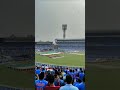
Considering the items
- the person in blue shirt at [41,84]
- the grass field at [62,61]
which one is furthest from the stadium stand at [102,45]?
Answer: the person in blue shirt at [41,84]

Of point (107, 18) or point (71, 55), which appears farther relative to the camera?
point (71, 55)

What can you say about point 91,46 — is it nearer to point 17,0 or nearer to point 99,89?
point 99,89

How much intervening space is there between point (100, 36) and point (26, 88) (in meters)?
1.04

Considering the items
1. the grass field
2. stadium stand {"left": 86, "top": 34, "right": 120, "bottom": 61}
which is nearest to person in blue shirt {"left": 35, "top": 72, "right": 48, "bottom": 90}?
the grass field

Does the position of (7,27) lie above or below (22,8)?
below

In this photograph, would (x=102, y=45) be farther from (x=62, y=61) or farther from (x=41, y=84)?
(x=62, y=61)

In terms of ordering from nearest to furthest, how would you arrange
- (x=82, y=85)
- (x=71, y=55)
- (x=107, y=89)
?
1. (x=107, y=89)
2. (x=82, y=85)
3. (x=71, y=55)

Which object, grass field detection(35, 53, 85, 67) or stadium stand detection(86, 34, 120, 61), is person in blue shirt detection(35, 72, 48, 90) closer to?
grass field detection(35, 53, 85, 67)

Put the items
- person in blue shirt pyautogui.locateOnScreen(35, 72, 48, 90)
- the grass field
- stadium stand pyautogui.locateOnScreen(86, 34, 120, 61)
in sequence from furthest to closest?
the grass field < person in blue shirt pyautogui.locateOnScreen(35, 72, 48, 90) < stadium stand pyautogui.locateOnScreen(86, 34, 120, 61)

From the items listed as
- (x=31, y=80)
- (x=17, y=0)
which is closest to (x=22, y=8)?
(x=17, y=0)

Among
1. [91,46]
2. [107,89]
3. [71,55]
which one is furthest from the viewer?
[71,55]

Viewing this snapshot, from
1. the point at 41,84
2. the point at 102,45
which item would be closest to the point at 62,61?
the point at 41,84

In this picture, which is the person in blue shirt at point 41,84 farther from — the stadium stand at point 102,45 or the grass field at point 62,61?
the stadium stand at point 102,45

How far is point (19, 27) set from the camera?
11.2 feet
